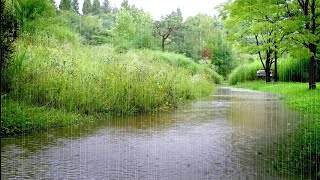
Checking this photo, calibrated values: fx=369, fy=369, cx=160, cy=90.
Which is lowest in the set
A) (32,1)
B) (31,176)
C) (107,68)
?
(31,176)

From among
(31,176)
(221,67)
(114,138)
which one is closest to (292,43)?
(114,138)

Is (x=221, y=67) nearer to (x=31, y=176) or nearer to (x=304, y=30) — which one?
(x=304, y=30)

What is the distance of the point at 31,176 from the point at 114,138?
223 cm

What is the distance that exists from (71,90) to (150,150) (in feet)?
10.8

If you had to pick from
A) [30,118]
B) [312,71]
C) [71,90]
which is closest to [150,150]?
[30,118]

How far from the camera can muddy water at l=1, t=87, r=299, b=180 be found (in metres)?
4.16

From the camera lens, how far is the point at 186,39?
136 ft

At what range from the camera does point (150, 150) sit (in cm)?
527

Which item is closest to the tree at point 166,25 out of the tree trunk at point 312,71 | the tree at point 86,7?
the tree trunk at point 312,71

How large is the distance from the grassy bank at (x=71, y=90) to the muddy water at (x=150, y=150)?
55 cm

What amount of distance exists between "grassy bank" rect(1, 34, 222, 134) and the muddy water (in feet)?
1.80

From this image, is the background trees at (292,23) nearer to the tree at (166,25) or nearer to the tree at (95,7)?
the tree at (166,25)

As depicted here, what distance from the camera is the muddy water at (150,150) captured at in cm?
416

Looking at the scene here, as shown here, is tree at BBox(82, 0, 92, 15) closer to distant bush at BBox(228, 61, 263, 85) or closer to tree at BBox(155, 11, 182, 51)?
tree at BBox(155, 11, 182, 51)
